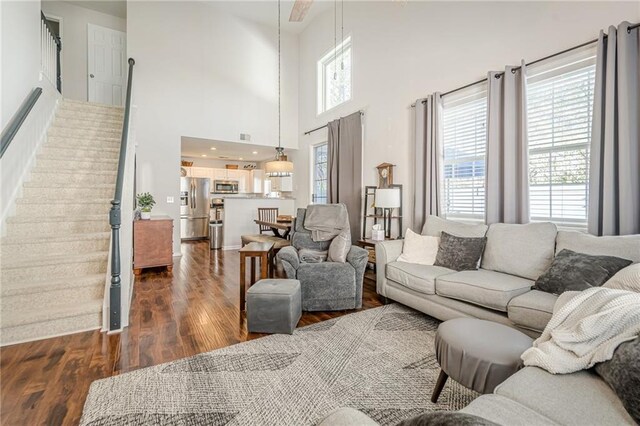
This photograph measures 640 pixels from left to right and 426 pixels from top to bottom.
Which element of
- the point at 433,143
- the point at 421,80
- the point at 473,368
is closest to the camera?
the point at 473,368

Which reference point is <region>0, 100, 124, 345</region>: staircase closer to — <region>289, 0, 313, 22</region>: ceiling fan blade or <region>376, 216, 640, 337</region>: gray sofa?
<region>376, 216, 640, 337</region>: gray sofa

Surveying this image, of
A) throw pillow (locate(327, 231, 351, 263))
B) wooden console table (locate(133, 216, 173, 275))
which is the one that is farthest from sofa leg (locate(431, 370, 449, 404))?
wooden console table (locate(133, 216, 173, 275))

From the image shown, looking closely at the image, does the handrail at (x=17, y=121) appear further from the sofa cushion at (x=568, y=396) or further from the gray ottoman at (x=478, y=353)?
the sofa cushion at (x=568, y=396)

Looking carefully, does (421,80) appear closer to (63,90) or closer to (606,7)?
(606,7)

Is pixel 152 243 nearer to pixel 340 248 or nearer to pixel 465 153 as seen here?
pixel 340 248

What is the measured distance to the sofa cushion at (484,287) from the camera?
2.27 metres

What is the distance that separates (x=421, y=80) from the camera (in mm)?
4125

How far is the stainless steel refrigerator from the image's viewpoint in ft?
25.7

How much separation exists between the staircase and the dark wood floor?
0.22 metres

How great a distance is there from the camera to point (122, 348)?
7.56 ft

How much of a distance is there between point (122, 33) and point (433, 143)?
7.10m

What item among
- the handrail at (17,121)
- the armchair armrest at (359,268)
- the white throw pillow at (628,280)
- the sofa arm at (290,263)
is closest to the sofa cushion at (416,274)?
the armchair armrest at (359,268)

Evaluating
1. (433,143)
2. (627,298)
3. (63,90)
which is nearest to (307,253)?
(433,143)

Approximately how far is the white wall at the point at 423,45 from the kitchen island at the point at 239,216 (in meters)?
2.07
